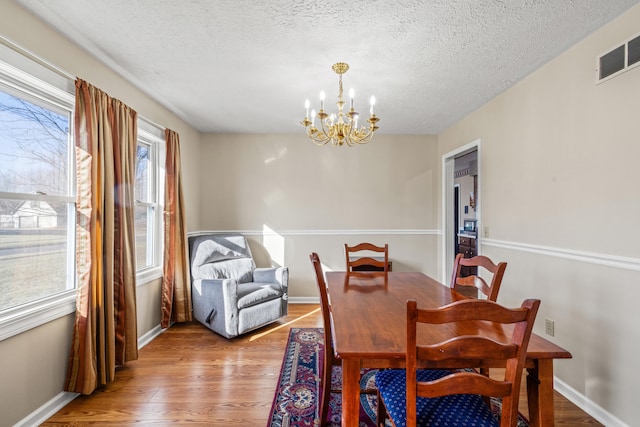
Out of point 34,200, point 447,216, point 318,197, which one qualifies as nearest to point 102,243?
point 34,200

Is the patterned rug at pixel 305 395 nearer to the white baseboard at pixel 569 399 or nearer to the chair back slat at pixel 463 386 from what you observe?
the white baseboard at pixel 569 399

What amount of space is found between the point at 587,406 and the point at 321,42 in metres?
2.88

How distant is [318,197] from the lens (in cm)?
452

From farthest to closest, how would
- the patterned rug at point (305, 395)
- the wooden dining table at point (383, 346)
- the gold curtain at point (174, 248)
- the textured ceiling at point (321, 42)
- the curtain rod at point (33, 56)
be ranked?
the gold curtain at point (174, 248) → the patterned rug at point (305, 395) → the textured ceiling at point (321, 42) → the curtain rod at point (33, 56) → the wooden dining table at point (383, 346)

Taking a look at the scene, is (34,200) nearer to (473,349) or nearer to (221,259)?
(221,259)

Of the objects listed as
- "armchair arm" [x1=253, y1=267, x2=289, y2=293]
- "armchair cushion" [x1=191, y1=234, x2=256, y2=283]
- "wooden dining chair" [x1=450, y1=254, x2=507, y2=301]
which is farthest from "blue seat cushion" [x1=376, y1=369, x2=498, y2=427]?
"armchair cushion" [x1=191, y1=234, x2=256, y2=283]

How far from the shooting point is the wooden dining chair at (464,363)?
1.00 m

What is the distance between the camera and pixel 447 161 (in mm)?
4336

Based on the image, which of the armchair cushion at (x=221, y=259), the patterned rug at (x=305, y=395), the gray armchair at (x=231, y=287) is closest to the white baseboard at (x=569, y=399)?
the patterned rug at (x=305, y=395)

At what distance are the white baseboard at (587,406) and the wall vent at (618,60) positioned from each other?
198 centimetres

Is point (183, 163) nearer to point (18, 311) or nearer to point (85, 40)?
point (85, 40)

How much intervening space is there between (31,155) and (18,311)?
0.93m

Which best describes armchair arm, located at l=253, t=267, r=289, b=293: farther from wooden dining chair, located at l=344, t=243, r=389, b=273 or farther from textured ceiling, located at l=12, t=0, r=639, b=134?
textured ceiling, located at l=12, t=0, r=639, b=134

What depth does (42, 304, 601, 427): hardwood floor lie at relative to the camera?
1.96 metres
